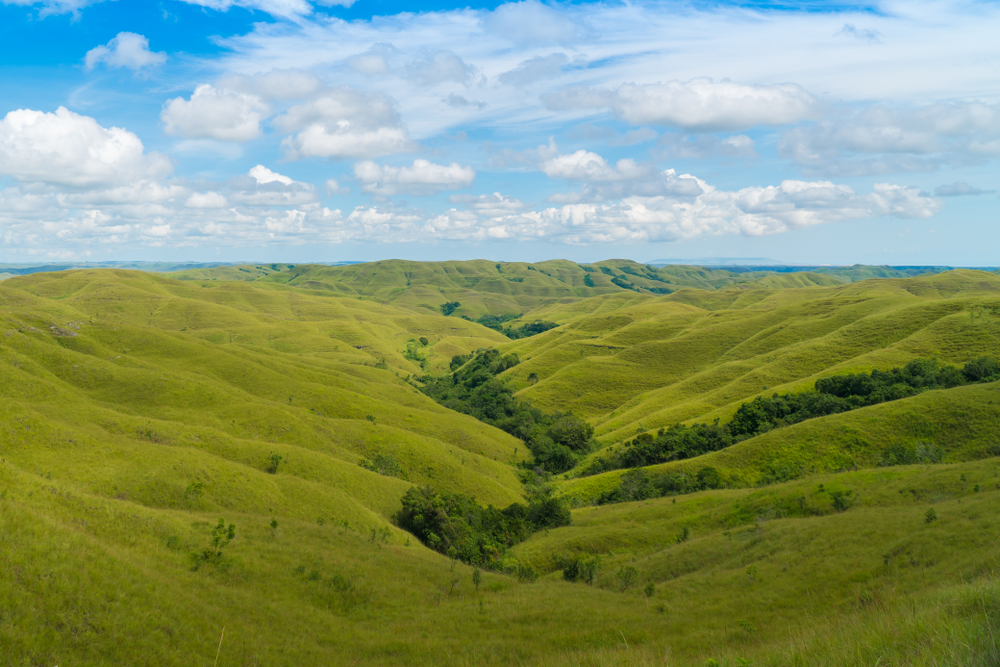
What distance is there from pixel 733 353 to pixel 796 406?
2470 inches

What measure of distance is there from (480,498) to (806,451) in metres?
45.7

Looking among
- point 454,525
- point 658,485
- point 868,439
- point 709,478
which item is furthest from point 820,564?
point 868,439

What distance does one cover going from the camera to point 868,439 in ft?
220

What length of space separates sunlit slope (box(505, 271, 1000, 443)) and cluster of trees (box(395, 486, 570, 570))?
4762 centimetres

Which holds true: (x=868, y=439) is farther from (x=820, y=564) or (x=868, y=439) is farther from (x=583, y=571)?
(x=583, y=571)

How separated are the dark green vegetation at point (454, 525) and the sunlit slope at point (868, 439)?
0.35m

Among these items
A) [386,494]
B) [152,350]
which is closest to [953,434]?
[386,494]

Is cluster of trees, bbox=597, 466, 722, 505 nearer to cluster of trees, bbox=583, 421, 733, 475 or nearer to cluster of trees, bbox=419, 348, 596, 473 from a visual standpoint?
cluster of trees, bbox=583, 421, 733, 475

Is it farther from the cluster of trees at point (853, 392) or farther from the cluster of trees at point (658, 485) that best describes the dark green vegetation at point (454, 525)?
the cluster of trees at point (853, 392)

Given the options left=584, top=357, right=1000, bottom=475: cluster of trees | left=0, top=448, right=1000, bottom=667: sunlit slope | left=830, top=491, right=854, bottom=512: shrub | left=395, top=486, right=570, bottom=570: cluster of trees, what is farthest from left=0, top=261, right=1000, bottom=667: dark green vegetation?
left=584, top=357, right=1000, bottom=475: cluster of trees

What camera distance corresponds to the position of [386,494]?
58312 millimetres

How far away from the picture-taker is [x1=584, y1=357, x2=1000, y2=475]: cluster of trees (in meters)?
83.4

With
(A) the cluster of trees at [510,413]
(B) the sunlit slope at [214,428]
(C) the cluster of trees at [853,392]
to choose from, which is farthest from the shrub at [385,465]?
(C) the cluster of trees at [853,392]

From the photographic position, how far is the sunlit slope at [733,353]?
107 meters
